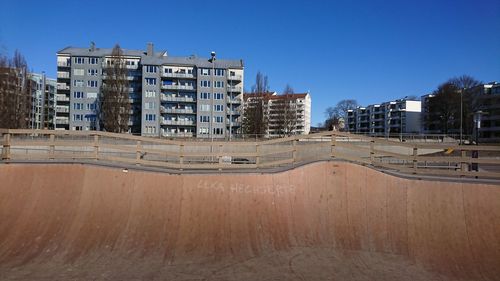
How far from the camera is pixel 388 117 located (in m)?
157

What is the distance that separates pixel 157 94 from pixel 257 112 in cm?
2051

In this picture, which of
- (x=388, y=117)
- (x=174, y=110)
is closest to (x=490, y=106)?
(x=388, y=117)

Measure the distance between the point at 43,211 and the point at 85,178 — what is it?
1266mm

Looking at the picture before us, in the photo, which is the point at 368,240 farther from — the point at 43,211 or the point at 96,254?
the point at 43,211

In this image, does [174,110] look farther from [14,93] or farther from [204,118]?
[14,93]

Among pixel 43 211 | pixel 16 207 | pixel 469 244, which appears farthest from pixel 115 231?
pixel 469 244

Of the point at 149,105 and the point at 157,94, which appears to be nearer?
the point at 149,105

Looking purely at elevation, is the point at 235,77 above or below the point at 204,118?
above

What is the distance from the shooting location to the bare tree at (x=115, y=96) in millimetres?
75375

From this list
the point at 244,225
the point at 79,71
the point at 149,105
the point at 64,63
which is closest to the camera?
the point at 244,225

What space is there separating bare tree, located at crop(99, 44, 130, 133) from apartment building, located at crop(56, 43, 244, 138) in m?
4.22

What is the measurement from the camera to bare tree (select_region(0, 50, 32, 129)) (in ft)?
189

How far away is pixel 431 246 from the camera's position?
8500 millimetres

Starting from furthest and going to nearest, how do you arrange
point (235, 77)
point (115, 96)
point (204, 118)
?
point (235, 77), point (204, 118), point (115, 96)
